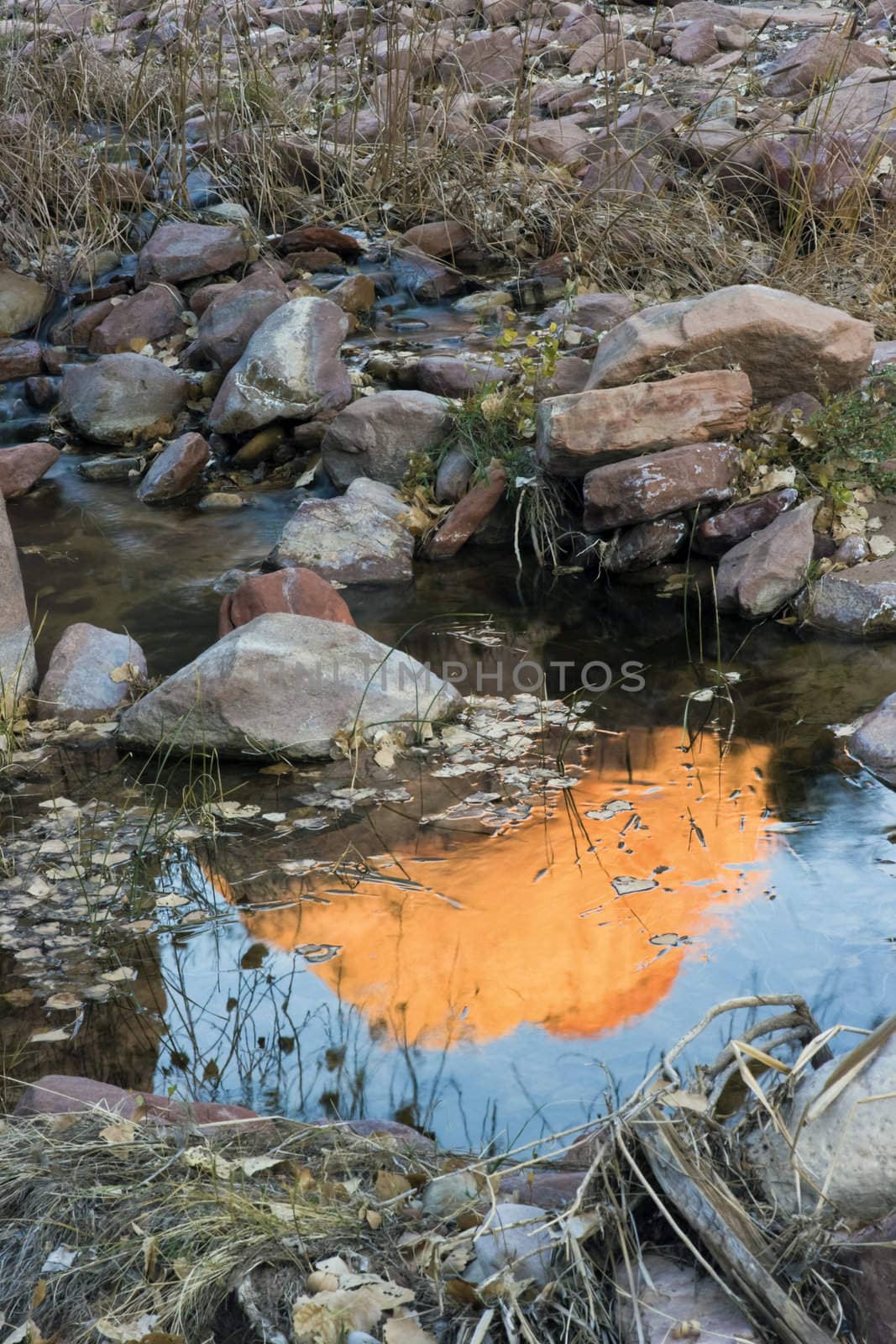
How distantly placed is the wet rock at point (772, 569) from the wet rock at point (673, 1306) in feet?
13.0

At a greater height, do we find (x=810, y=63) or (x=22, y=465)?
(x=810, y=63)

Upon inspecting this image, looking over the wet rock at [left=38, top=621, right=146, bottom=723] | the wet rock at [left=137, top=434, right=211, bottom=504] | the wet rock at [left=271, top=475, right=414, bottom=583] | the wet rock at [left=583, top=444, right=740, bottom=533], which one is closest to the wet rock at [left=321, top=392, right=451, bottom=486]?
the wet rock at [left=271, top=475, right=414, bottom=583]

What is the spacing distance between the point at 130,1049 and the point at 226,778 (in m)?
1.42

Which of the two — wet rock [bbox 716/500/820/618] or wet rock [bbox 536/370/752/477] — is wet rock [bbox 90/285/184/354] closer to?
wet rock [bbox 536/370/752/477]

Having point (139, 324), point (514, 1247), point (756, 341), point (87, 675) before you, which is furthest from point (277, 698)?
point (139, 324)

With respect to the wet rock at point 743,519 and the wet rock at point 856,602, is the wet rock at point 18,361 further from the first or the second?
the wet rock at point 856,602

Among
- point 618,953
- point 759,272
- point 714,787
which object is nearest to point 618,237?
point 759,272

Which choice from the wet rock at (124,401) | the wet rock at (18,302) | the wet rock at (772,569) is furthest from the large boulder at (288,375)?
the wet rock at (772,569)

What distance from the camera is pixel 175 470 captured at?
7.21 meters

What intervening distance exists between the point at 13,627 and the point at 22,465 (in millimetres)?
2759

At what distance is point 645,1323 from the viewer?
70.0 inches

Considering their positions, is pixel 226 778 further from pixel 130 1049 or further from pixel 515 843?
pixel 130 1049

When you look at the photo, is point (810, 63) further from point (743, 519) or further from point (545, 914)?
point (545, 914)

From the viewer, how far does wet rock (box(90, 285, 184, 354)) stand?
→ 900 centimetres
